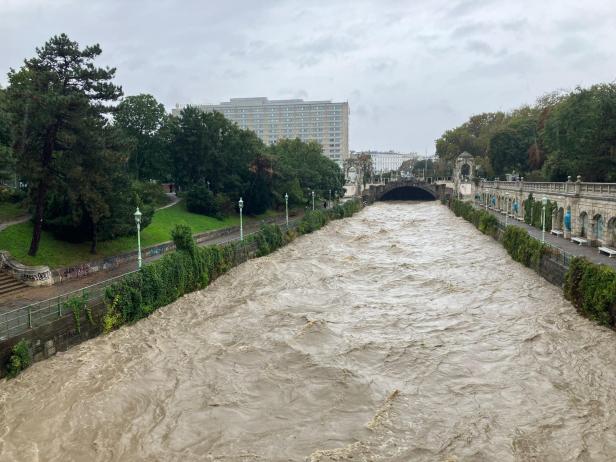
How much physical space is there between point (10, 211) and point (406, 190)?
111699 mm

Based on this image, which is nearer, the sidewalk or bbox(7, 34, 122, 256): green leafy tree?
the sidewalk

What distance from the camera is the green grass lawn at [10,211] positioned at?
3440cm

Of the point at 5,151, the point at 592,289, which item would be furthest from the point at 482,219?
the point at 5,151

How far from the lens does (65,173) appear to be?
28266 millimetres

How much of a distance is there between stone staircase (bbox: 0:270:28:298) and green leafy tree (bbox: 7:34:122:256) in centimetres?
299

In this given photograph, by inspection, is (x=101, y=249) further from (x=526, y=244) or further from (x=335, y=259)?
(x=526, y=244)

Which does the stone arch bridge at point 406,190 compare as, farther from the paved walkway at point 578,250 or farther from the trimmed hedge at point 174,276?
the trimmed hedge at point 174,276

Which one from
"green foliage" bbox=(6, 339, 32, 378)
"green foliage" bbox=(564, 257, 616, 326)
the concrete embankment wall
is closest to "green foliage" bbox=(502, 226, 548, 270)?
"green foliage" bbox=(564, 257, 616, 326)

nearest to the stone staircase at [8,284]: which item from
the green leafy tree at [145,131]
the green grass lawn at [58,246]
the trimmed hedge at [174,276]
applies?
the green grass lawn at [58,246]

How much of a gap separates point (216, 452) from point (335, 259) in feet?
92.8

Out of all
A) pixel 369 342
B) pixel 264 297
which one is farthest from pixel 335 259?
pixel 369 342

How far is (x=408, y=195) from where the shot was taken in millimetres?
142125

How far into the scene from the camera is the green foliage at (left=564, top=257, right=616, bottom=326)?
20969 mm

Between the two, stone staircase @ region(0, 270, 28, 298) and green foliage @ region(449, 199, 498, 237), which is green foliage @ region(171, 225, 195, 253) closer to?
stone staircase @ region(0, 270, 28, 298)
